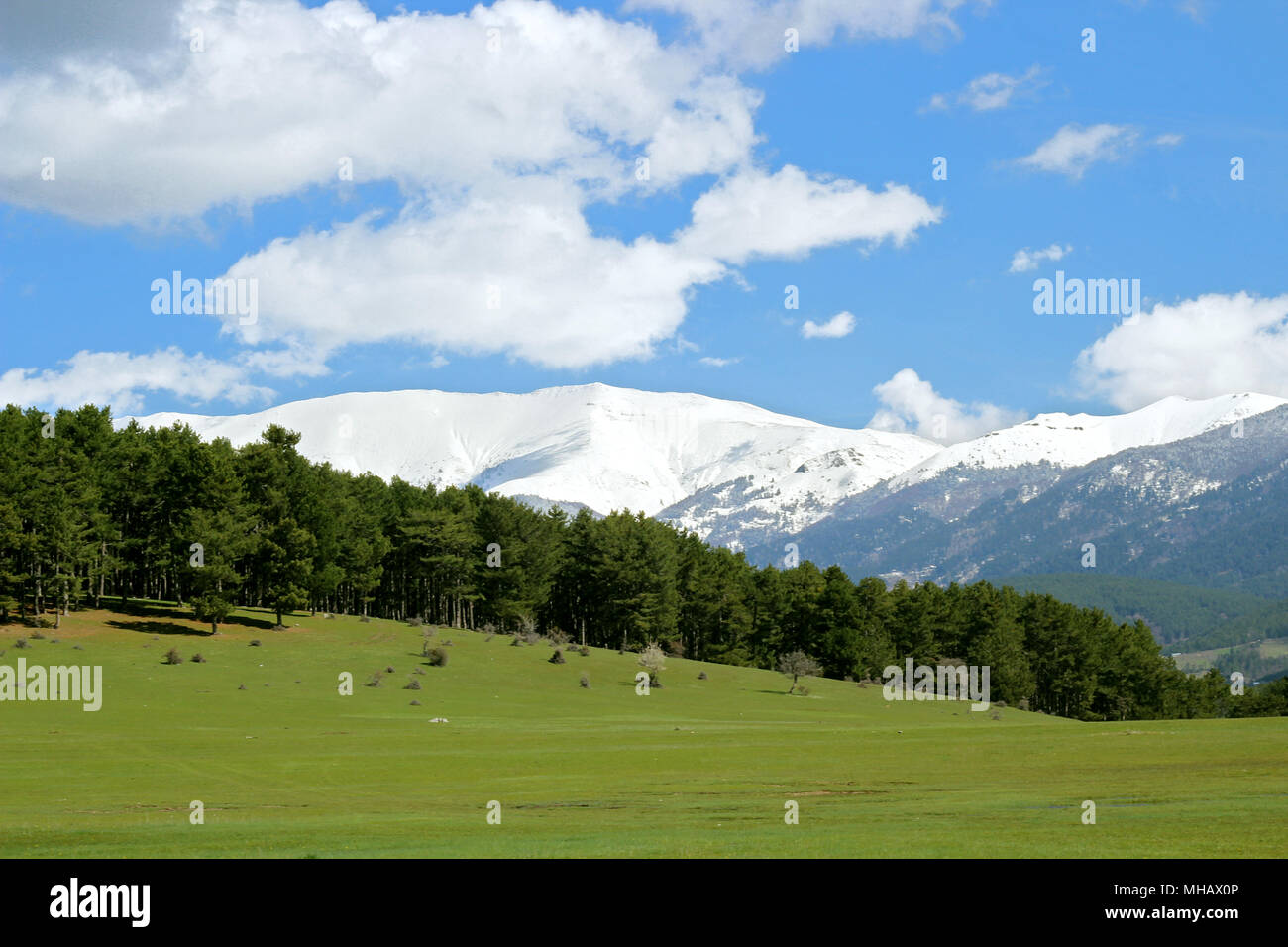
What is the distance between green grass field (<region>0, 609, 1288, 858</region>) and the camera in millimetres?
20984

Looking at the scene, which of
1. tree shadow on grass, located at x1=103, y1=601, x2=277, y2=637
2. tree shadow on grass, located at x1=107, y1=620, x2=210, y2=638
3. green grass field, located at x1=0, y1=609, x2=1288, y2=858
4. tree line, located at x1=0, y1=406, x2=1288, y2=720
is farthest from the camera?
tree line, located at x1=0, y1=406, x2=1288, y2=720

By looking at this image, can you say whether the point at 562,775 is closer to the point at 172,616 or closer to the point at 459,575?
the point at 172,616

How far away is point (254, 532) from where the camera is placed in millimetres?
95875

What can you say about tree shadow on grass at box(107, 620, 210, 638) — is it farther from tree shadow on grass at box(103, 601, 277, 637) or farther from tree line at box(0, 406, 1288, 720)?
tree line at box(0, 406, 1288, 720)

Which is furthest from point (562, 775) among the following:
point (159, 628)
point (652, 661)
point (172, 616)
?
point (172, 616)

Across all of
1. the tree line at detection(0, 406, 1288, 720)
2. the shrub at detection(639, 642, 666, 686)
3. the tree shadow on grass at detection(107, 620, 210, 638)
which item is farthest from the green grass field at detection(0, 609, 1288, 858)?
the shrub at detection(639, 642, 666, 686)

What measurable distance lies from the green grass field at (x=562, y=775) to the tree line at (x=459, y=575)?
1204 cm

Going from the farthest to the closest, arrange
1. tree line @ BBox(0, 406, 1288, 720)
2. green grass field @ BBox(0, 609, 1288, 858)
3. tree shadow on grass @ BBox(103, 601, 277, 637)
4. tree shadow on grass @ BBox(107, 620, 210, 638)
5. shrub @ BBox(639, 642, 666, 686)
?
shrub @ BBox(639, 642, 666, 686) → tree line @ BBox(0, 406, 1288, 720) → tree shadow on grass @ BBox(103, 601, 277, 637) → tree shadow on grass @ BBox(107, 620, 210, 638) → green grass field @ BBox(0, 609, 1288, 858)

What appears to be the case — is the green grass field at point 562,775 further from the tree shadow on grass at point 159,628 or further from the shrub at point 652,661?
the shrub at point 652,661

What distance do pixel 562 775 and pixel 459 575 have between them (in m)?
83.9

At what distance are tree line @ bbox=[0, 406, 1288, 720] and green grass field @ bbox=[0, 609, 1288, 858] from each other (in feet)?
39.5

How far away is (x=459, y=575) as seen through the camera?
392ft

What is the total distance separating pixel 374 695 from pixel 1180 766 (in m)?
50.7
